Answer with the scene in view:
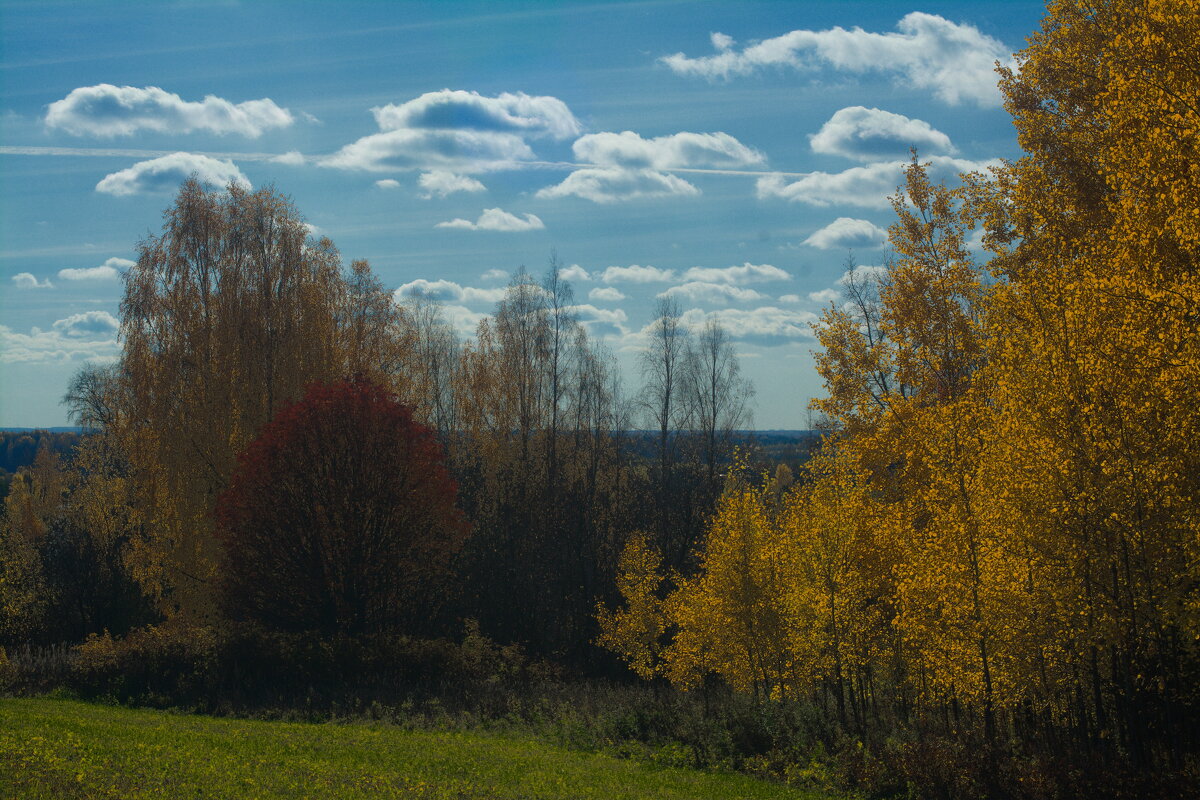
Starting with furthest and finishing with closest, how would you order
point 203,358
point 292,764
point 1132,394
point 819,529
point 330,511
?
point 203,358
point 330,511
point 819,529
point 292,764
point 1132,394

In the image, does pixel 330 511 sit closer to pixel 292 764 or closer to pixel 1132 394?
pixel 292 764

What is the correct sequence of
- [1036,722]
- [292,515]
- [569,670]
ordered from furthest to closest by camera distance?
[569,670] → [292,515] → [1036,722]

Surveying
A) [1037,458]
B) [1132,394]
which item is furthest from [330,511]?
[1132,394]

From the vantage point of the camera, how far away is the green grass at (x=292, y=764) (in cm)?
1038

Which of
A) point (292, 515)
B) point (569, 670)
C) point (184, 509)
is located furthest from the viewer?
point (569, 670)

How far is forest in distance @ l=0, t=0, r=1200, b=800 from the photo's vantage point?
11859 mm

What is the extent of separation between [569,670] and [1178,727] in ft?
72.5

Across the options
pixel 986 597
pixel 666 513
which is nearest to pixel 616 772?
pixel 986 597

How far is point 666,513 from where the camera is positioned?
4509 cm

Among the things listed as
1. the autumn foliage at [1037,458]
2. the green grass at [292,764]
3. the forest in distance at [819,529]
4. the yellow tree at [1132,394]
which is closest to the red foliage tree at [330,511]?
the forest in distance at [819,529]

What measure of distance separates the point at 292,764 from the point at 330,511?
1382 cm

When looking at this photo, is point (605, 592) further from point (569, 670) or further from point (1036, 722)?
point (1036, 722)

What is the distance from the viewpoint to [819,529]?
63.0 feet

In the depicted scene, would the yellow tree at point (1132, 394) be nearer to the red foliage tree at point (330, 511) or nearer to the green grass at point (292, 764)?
the green grass at point (292, 764)
